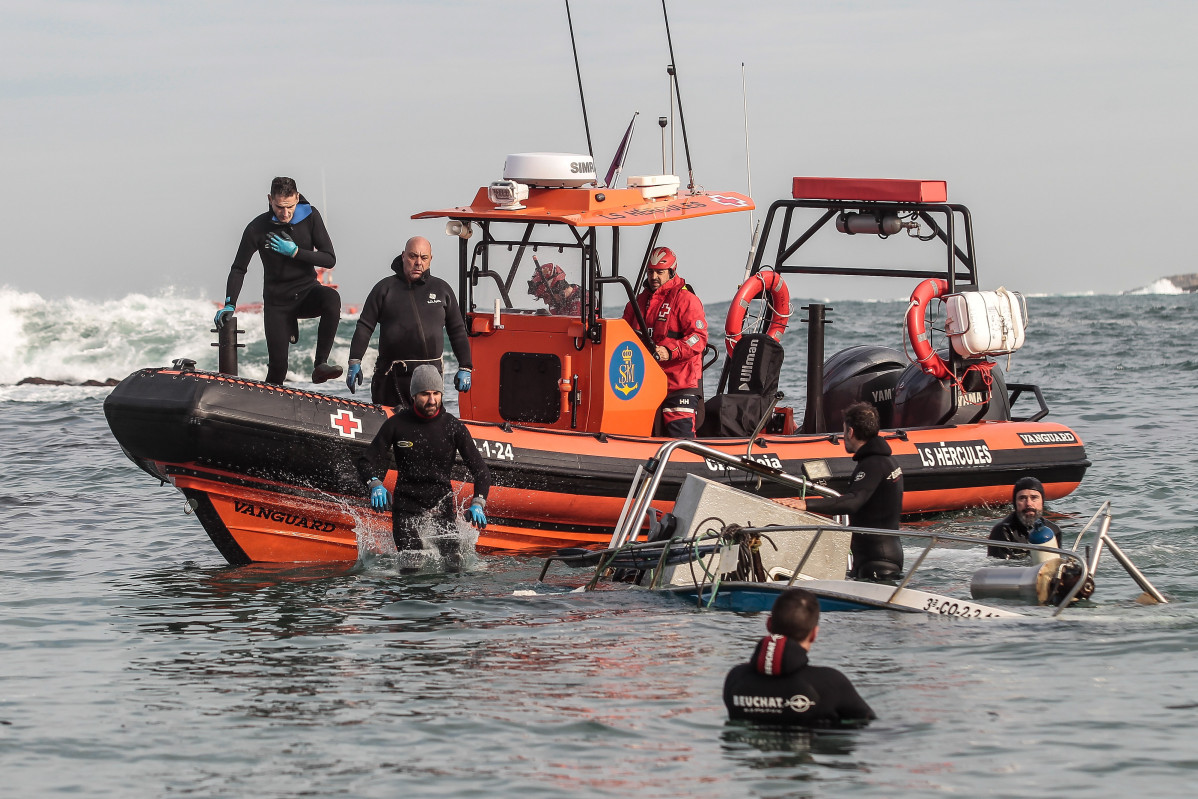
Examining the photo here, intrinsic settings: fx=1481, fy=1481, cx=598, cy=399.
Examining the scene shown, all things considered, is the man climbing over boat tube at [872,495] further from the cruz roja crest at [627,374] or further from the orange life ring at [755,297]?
the orange life ring at [755,297]

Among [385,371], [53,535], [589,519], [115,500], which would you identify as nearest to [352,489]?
[385,371]

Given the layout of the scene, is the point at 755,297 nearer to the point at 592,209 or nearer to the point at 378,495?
the point at 592,209

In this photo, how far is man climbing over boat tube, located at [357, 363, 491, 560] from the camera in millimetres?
8797

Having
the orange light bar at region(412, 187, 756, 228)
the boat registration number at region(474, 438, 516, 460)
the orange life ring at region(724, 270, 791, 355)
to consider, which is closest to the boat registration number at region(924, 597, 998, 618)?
the boat registration number at region(474, 438, 516, 460)

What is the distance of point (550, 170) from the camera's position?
1065 cm

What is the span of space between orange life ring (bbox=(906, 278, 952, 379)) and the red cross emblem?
192 inches

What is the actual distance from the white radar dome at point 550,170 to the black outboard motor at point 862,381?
11.4ft

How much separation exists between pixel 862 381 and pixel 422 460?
18.3 feet

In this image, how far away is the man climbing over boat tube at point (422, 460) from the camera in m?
8.80

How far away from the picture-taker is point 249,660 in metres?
7.16

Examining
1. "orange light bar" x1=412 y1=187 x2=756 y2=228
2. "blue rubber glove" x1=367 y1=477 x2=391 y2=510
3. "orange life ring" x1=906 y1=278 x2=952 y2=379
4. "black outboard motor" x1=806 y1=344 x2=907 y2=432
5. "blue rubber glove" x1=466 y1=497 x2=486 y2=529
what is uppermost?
"orange light bar" x1=412 y1=187 x2=756 y2=228

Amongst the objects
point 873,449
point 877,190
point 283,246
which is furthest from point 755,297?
point 283,246

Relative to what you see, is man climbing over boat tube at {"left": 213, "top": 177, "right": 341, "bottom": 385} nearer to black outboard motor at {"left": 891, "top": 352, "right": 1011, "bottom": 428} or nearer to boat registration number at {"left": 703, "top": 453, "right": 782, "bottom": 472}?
boat registration number at {"left": 703, "top": 453, "right": 782, "bottom": 472}

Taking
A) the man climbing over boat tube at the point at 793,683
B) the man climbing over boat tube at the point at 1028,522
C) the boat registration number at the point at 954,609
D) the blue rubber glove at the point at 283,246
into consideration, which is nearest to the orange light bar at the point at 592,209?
the blue rubber glove at the point at 283,246
